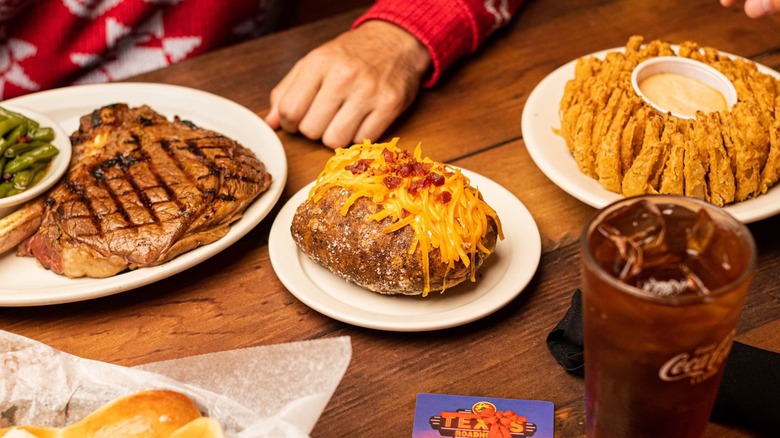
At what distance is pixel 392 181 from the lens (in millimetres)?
1451

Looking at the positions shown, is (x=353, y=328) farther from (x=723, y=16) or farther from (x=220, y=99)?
(x=723, y=16)

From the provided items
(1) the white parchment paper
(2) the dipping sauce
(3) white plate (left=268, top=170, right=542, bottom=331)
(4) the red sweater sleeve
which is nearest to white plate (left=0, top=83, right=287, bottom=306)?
(3) white plate (left=268, top=170, right=542, bottom=331)

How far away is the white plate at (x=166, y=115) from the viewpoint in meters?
1.46

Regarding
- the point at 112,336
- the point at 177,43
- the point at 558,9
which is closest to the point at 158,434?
the point at 112,336

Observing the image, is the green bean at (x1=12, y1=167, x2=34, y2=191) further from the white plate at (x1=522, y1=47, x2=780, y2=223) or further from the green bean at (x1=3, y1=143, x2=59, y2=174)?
the white plate at (x1=522, y1=47, x2=780, y2=223)

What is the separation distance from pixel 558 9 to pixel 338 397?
160 cm

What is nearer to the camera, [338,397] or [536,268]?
[338,397]

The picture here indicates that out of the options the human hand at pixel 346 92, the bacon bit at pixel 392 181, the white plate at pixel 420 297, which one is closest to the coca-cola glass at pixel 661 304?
the white plate at pixel 420 297

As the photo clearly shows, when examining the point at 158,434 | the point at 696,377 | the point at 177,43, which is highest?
the point at 696,377

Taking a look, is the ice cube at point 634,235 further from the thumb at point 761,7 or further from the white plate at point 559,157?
the thumb at point 761,7

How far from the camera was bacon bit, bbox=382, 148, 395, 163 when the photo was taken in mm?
1510

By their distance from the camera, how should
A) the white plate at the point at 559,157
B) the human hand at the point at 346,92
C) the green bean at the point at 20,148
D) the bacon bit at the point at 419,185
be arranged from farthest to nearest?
the human hand at the point at 346,92
the green bean at the point at 20,148
the white plate at the point at 559,157
the bacon bit at the point at 419,185

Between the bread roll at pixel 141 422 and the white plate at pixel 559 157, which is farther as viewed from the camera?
the white plate at pixel 559 157

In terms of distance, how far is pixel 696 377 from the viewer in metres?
0.92
